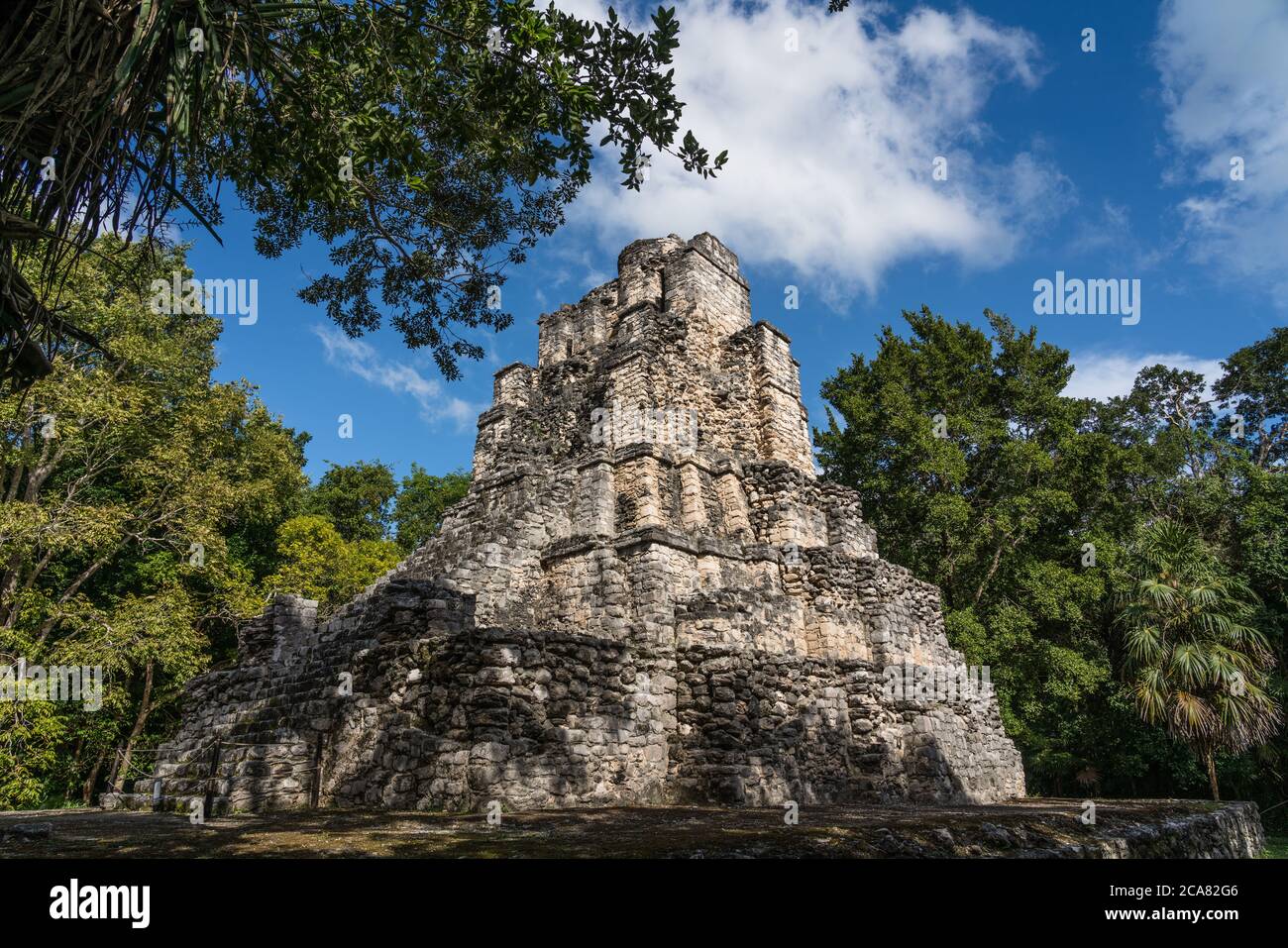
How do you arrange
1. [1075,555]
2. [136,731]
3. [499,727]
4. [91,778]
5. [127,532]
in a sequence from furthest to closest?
[1075,555], [136,731], [91,778], [127,532], [499,727]

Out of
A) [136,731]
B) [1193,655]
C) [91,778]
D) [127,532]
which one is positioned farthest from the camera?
[136,731]

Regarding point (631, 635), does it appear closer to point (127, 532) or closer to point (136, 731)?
point (127, 532)

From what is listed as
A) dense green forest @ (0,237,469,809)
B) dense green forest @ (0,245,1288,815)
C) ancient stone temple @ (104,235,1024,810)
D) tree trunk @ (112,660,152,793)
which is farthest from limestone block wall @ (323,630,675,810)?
tree trunk @ (112,660,152,793)

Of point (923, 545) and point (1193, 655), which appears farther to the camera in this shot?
point (923, 545)

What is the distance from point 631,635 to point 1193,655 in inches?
580

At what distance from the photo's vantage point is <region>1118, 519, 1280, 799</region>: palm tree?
53.7 feet

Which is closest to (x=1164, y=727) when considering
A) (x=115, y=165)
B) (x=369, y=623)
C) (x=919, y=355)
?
(x=919, y=355)

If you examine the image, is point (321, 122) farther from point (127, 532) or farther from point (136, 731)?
point (136, 731)

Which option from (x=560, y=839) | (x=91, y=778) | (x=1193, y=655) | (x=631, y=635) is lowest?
(x=91, y=778)

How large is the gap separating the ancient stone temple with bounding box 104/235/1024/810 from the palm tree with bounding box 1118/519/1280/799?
5.39 metres

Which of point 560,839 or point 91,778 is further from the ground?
point 560,839

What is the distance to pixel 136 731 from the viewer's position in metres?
19.3

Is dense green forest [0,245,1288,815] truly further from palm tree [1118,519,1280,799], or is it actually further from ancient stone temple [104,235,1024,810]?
ancient stone temple [104,235,1024,810]

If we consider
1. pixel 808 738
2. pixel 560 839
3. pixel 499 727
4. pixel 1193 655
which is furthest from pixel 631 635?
pixel 1193 655
